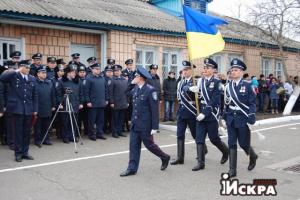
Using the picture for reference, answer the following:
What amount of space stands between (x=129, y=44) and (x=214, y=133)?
6.93 metres

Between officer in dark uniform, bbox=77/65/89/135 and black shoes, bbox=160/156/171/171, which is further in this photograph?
officer in dark uniform, bbox=77/65/89/135

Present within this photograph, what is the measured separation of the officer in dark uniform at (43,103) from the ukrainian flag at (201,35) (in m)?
3.40

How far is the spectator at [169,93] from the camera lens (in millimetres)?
13875

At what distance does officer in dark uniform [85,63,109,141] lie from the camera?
1009 centimetres

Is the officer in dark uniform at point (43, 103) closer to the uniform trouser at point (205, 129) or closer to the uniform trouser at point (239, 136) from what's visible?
the uniform trouser at point (205, 129)

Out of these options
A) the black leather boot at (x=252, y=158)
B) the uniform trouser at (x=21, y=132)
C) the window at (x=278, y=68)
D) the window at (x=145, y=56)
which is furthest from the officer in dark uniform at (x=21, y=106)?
the window at (x=278, y=68)

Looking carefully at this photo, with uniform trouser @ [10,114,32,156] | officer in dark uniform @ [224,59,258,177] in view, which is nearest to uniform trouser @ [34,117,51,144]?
uniform trouser @ [10,114,32,156]

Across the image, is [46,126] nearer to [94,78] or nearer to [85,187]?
[94,78]

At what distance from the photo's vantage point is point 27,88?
7.91 m

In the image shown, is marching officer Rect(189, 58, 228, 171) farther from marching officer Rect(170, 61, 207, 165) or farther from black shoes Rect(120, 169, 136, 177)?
black shoes Rect(120, 169, 136, 177)

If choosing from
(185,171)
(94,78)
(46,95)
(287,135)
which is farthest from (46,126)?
(287,135)

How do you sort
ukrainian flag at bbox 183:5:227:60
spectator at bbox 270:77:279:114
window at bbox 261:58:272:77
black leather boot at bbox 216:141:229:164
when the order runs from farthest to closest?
1. window at bbox 261:58:272:77
2. spectator at bbox 270:77:279:114
3. ukrainian flag at bbox 183:5:227:60
4. black leather boot at bbox 216:141:229:164

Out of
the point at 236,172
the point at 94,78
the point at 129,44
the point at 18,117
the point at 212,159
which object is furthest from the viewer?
the point at 129,44

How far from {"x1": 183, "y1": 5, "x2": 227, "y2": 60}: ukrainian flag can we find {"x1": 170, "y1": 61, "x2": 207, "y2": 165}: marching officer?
0.64 m
